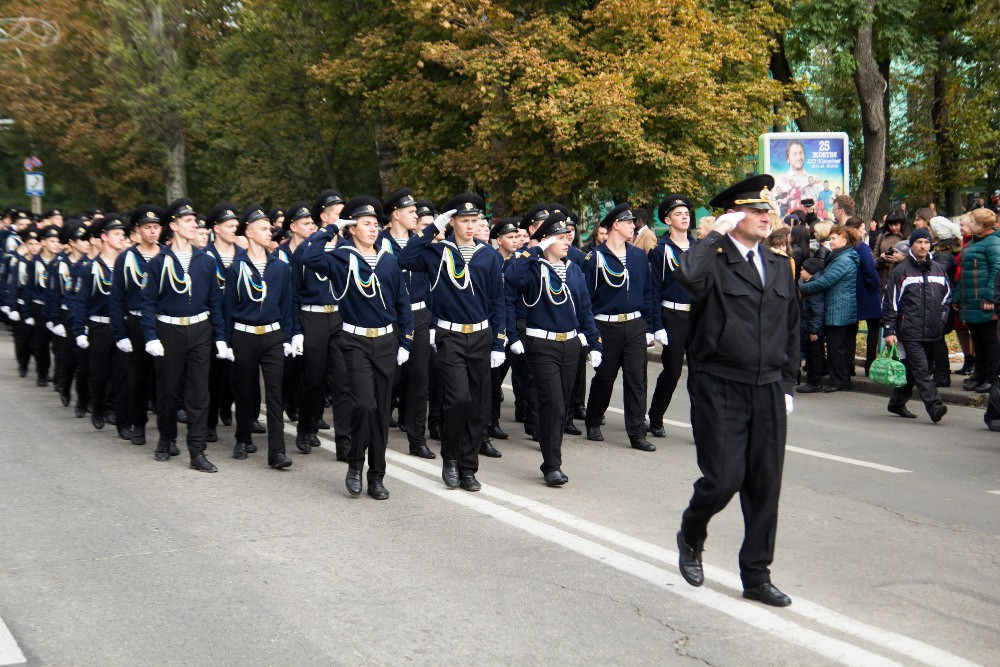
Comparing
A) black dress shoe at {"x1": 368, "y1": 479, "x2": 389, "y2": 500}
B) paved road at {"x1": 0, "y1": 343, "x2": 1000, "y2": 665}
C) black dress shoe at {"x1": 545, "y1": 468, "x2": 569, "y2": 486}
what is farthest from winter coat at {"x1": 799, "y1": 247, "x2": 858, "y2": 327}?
black dress shoe at {"x1": 368, "y1": 479, "x2": 389, "y2": 500}

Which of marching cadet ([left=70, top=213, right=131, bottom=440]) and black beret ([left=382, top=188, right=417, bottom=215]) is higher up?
black beret ([left=382, top=188, right=417, bottom=215])

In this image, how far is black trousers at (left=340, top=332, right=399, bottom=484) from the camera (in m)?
8.08

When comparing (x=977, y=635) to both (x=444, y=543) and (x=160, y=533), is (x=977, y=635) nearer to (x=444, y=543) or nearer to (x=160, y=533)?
(x=444, y=543)

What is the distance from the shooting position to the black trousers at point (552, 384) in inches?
333

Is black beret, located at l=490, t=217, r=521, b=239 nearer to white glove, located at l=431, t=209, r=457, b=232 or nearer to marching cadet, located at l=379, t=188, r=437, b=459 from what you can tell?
marching cadet, located at l=379, t=188, r=437, b=459

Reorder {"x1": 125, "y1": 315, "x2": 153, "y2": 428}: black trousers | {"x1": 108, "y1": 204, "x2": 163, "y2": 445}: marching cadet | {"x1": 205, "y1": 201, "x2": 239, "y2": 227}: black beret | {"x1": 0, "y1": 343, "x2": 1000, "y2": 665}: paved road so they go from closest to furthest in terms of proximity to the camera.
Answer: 1. {"x1": 0, "y1": 343, "x2": 1000, "y2": 665}: paved road
2. {"x1": 205, "y1": 201, "x2": 239, "y2": 227}: black beret
3. {"x1": 108, "y1": 204, "x2": 163, "y2": 445}: marching cadet
4. {"x1": 125, "y1": 315, "x2": 153, "y2": 428}: black trousers

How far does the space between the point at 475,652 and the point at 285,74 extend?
96.5 feet

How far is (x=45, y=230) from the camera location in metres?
15.0

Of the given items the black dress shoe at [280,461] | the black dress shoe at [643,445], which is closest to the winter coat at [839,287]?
the black dress shoe at [643,445]

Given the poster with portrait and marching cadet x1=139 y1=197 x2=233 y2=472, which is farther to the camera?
the poster with portrait

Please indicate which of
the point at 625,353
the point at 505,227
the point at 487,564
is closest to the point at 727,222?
the point at 487,564

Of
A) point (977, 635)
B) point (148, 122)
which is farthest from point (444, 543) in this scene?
point (148, 122)

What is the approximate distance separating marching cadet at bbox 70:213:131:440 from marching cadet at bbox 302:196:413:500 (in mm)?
3946

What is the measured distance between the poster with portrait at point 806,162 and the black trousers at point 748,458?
13.6 m
